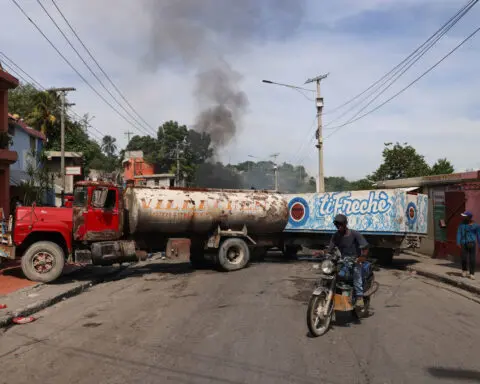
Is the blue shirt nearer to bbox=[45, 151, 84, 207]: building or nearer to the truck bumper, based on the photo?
the truck bumper

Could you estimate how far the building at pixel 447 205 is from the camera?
1357cm

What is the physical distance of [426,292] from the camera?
9523 millimetres

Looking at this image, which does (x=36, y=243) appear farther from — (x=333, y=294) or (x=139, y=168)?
(x=139, y=168)

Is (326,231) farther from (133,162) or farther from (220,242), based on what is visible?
(133,162)

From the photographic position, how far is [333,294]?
20.7 ft

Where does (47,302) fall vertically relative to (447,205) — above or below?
below

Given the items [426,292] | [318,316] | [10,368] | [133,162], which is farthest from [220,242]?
[133,162]

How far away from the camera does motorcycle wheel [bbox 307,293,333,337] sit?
5801 millimetres

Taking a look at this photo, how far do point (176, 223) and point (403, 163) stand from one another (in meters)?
20.2

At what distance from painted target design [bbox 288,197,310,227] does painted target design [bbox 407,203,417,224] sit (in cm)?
353

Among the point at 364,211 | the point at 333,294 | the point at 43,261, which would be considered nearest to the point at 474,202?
the point at 364,211

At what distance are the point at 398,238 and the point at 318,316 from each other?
27.0ft

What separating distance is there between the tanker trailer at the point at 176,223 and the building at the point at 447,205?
5160mm

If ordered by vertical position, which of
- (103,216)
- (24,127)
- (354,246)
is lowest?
(354,246)
